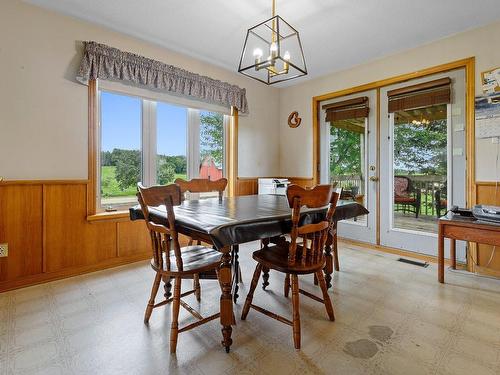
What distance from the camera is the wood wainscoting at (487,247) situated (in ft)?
8.75

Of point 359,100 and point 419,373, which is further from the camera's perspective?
point 359,100

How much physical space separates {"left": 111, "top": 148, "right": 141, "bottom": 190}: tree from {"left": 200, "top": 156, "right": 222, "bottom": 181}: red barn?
889 millimetres

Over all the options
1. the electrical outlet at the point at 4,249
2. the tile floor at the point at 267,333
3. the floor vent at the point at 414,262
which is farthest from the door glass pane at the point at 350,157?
the electrical outlet at the point at 4,249

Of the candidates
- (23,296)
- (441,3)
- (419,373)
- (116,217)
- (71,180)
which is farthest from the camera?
(116,217)

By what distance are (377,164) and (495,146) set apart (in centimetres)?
119

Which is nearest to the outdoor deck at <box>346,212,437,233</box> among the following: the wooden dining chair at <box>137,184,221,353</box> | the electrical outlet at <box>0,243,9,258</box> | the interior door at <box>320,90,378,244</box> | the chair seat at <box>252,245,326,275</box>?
the interior door at <box>320,90,378,244</box>

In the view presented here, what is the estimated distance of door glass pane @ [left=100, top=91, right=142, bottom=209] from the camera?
117 inches

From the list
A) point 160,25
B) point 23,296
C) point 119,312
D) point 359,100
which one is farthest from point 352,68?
point 23,296

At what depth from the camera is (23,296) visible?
7.26 ft

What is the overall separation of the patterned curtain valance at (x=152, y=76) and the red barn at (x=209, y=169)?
2.72ft

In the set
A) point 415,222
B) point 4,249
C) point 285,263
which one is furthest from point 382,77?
point 4,249

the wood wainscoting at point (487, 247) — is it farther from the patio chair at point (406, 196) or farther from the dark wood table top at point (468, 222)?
the patio chair at point (406, 196)

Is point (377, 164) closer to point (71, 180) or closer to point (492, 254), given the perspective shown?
point (492, 254)

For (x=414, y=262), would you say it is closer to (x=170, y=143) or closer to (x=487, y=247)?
(x=487, y=247)
